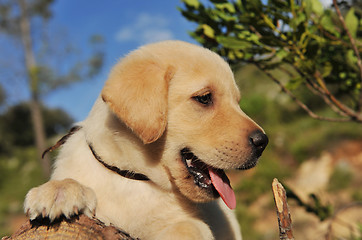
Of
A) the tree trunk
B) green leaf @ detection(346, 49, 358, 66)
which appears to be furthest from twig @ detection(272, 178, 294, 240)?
the tree trunk

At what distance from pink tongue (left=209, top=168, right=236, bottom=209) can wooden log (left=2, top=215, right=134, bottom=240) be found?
2.19ft

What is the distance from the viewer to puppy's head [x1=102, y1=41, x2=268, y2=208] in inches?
89.2

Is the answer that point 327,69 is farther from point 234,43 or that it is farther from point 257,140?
point 257,140

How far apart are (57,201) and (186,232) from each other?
739mm

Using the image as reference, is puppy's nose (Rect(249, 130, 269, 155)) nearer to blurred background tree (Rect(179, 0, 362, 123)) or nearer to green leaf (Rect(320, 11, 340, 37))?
blurred background tree (Rect(179, 0, 362, 123))

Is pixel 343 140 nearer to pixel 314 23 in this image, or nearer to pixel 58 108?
pixel 314 23

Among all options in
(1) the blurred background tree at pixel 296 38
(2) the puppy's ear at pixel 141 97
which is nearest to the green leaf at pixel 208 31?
(1) the blurred background tree at pixel 296 38

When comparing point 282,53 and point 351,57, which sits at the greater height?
point 282,53

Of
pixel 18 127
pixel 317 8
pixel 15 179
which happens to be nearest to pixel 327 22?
pixel 317 8

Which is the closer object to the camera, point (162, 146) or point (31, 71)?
point (162, 146)

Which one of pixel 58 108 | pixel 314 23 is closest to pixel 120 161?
pixel 314 23

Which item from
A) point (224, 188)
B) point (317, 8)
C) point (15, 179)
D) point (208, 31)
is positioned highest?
point (208, 31)

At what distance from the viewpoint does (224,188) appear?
2451 mm

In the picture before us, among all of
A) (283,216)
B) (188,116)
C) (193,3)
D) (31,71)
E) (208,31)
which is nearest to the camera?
(283,216)
